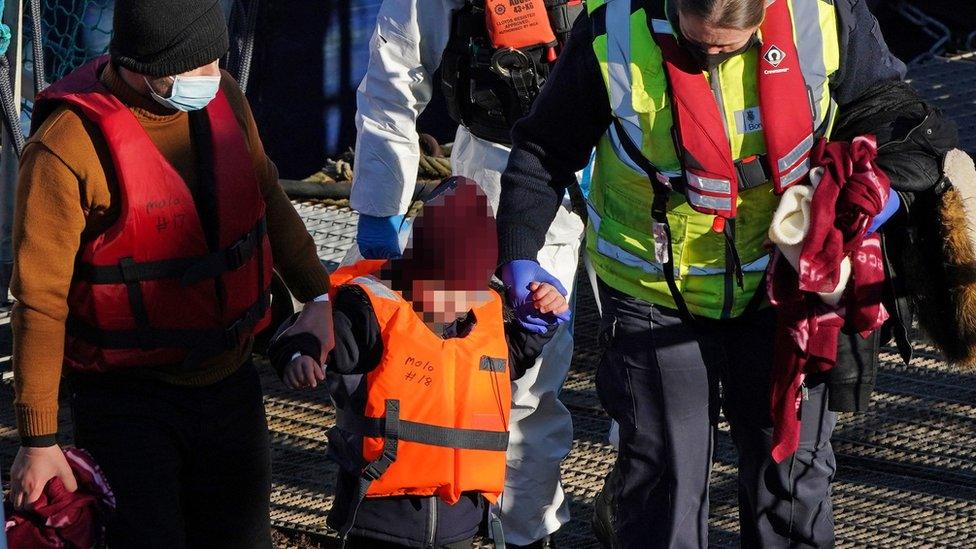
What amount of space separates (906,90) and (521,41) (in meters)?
1.05

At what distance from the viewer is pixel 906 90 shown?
3076 millimetres

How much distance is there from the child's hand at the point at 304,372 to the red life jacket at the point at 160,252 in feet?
0.67

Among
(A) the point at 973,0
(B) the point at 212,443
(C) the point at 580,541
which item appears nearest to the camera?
(B) the point at 212,443

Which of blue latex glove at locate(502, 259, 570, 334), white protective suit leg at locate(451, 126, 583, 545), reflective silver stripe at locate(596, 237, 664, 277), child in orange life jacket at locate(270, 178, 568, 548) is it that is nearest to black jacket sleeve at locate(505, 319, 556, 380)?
child in orange life jacket at locate(270, 178, 568, 548)

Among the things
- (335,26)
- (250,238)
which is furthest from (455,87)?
(335,26)

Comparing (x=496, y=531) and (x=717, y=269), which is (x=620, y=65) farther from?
(x=496, y=531)

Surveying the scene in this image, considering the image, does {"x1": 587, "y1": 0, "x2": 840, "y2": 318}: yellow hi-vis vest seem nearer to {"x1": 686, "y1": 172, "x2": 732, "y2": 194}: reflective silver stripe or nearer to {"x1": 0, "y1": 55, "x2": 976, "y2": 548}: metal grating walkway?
{"x1": 686, "y1": 172, "x2": 732, "y2": 194}: reflective silver stripe

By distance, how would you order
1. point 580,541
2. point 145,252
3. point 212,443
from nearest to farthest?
point 145,252
point 212,443
point 580,541

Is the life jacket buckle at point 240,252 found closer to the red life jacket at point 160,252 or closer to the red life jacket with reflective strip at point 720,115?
the red life jacket at point 160,252

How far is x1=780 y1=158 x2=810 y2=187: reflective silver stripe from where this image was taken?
2.96m

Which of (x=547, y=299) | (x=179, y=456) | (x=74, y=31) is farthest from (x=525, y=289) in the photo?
(x=74, y=31)

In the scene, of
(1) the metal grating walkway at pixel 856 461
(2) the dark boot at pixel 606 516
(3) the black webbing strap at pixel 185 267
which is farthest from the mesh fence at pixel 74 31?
(2) the dark boot at pixel 606 516

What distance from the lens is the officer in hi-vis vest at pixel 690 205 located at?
292 cm

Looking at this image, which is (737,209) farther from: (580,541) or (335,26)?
(335,26)
